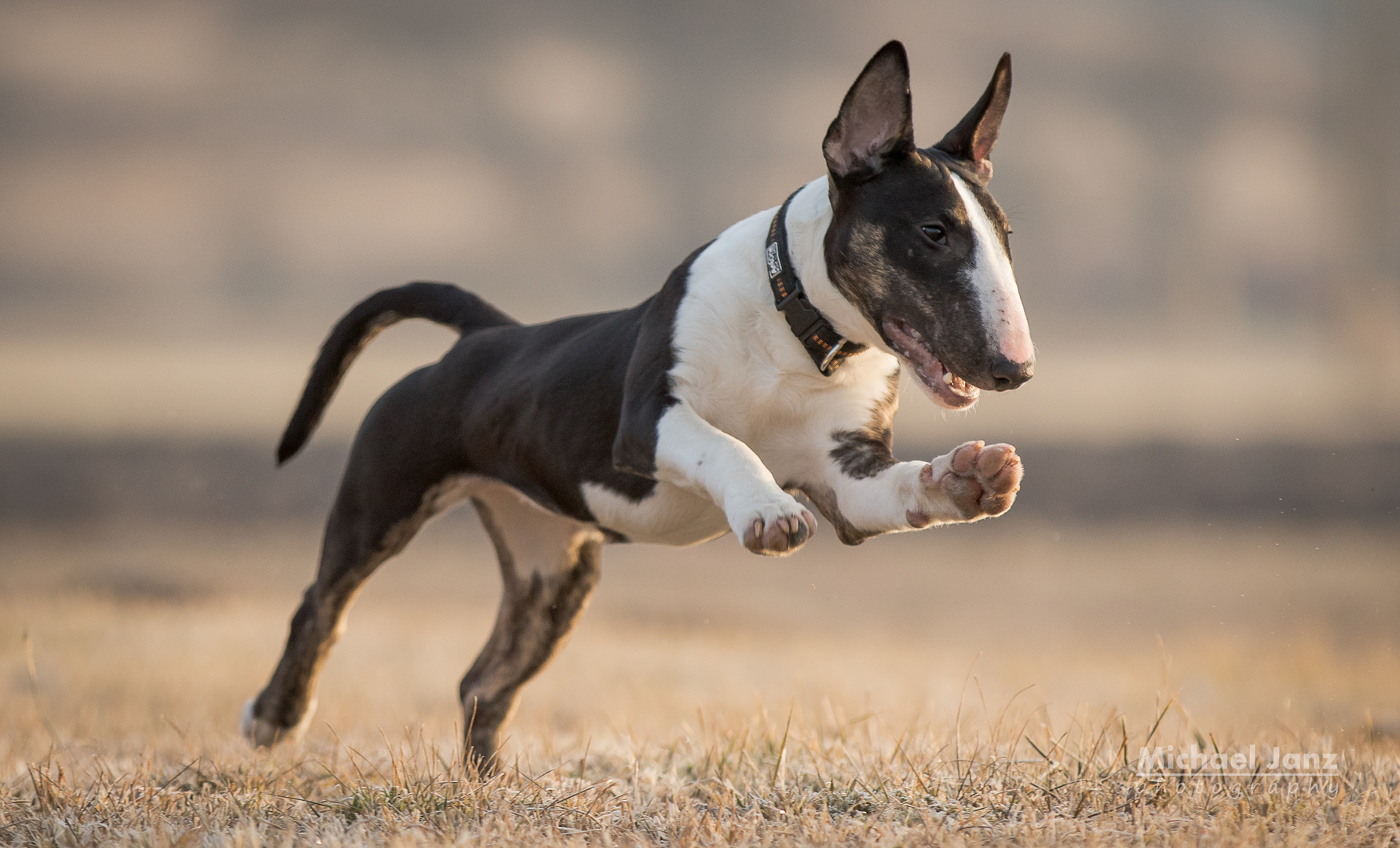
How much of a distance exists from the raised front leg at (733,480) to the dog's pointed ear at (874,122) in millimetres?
797

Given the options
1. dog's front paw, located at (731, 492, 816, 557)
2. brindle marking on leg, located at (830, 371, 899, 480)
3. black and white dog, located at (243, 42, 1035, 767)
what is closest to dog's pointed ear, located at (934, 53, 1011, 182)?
black and white dog, located at (243, 42, 1035, 767)

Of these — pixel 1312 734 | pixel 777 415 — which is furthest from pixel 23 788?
pixel 1312 734

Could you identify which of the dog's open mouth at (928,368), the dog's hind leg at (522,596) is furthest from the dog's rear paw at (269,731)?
the dog's open mouth at (928,368)

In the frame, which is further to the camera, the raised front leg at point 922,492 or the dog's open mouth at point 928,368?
the dog's open mouth at point 928,368

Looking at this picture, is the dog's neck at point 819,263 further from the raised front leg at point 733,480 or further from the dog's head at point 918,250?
the raised front leg at point 733,480

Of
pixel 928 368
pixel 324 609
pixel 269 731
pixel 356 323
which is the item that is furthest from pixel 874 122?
pixel 269 731

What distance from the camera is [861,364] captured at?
372cm

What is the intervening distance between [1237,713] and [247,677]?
5.27 m

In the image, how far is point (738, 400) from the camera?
12.0ft

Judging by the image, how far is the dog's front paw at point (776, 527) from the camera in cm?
298

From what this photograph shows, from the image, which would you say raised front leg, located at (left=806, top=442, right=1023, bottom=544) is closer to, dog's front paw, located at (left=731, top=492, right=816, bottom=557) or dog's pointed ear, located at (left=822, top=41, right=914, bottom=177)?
dog's front paw, located at (left=731, top=492, right=816, bottom=557)

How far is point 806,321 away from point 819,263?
164 mm

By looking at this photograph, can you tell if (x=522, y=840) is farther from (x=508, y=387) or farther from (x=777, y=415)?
(x=508, y=387)

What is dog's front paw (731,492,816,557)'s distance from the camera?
2.98 metres
